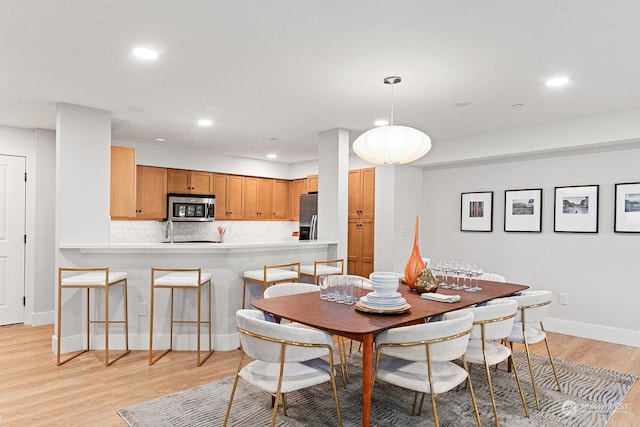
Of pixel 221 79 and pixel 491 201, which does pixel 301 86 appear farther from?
pixel 491 201

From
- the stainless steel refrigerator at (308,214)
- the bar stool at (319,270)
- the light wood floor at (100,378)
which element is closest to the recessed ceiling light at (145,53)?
the light wood floor at (100,378)

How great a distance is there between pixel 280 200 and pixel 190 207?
1.92 metres

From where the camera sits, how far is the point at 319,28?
2.38 m

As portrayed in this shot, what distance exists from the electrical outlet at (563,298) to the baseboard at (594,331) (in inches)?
8.2

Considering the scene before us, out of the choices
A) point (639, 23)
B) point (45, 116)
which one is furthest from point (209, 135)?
point (639, 23)

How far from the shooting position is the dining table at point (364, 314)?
82.7 inches

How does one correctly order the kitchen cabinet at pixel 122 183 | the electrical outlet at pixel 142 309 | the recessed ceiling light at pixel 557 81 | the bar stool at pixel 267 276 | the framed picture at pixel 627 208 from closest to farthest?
the recessed ceiling light at pixel 557 81, the bar stool at pixel 267 276, the electrical outlet at pixel 142 309, the framed picture at pixel 627 208, the kitchen cabinet at pixel 122 183

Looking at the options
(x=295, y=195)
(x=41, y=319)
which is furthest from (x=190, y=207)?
(x=41, y=319)

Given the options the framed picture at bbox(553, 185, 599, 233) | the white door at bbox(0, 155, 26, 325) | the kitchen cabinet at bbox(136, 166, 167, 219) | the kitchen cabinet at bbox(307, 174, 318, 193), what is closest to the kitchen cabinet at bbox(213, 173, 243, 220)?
the kitchen cabinet at bbox(136, 166, 167, 219)

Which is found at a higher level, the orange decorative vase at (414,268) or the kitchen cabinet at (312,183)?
the kitchen cabinet at (312,183)

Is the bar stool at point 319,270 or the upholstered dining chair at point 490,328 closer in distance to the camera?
the upholstered dining chair at point 490,328

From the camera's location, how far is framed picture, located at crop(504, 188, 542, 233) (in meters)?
4.94

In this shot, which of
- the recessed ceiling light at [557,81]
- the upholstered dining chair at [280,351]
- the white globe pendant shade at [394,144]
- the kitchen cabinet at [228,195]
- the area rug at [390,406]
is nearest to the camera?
the upholstered dining chair at [280,351]

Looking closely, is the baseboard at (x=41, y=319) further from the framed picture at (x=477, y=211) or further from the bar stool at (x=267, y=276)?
the framed picture at (x=477, y=211)
